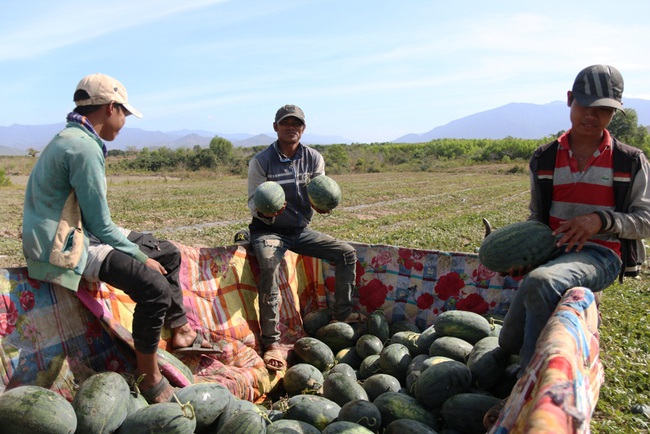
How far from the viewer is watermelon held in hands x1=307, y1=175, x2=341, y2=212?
5.34 m

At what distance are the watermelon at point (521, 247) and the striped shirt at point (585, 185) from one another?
26 centimetres

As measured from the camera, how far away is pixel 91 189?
11.1 feet

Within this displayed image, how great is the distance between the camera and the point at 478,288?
18.3ft

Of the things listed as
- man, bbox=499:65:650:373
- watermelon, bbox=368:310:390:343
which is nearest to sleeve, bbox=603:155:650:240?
man, bbox=499:65:650:373

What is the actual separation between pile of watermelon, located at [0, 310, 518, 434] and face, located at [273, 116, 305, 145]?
2.06 meters

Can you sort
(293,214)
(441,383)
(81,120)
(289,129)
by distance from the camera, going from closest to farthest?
(81,120), (441,383), (289,129), (293,214)

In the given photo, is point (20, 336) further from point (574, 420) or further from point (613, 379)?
point (613, 379)

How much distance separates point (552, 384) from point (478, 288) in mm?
3810

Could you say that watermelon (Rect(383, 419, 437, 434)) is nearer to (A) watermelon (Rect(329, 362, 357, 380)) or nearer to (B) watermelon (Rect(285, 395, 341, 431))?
(B) watermelon (Rect(285, 395, 341, 431))

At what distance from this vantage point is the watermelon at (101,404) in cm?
302

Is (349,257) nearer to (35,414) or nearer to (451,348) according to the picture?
(451,348)

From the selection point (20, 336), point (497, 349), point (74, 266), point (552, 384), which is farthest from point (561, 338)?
point (20, 336)

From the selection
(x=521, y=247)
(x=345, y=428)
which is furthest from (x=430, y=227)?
(x=345, y=428)

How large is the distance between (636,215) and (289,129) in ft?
11.0
